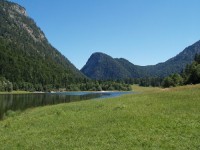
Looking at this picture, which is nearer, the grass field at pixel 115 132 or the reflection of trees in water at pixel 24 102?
the grass field at pixel 115 132

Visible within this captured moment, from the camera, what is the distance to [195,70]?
420 ft

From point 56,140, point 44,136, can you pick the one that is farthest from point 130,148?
point 44,136

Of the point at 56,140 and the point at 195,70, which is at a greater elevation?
the point at 195,70

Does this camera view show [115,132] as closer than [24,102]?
Yes

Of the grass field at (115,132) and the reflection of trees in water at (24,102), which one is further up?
the reflection of trees in water at (24,102)

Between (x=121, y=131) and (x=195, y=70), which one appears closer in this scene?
(x=121, y=131)

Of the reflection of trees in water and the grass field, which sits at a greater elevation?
the reflection of trees in water

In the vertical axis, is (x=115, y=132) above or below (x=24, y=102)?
below

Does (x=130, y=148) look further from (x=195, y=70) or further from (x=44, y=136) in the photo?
(x=195, y=70)

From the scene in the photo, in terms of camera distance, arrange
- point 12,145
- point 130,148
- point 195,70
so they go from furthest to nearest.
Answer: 1. point 195,70
2. point 12,145
3. point 130,148

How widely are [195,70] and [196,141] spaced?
10789 centimetres

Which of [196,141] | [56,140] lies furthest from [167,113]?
[56,140]

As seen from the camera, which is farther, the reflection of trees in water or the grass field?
the reflection of trees in water

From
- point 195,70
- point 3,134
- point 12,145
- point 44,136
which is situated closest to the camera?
point 12,145
